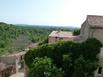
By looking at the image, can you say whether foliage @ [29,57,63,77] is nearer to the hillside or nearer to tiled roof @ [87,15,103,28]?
tiled roof @ [87,15,103,28]

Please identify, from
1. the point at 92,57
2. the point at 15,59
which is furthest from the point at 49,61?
the point at 15,59

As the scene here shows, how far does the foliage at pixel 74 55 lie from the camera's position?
18266mm

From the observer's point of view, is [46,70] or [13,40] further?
[13,40]

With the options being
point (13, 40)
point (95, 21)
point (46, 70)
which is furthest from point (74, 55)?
point (13, 40)

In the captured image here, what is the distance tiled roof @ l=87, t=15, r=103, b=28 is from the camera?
18.9 metres

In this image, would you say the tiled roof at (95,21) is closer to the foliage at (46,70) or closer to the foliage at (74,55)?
the foliage at (74,55)

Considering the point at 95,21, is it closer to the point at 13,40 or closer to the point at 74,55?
the point at 74,55

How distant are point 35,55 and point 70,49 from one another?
381cm

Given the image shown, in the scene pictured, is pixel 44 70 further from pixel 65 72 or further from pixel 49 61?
pixel 65 72

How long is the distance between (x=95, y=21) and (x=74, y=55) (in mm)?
4028

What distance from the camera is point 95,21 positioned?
19859 millimetres

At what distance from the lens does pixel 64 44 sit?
1991 cm

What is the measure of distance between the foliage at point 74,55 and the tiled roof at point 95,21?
4.63 ft

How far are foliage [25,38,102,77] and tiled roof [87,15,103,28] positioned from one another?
1411 mm
